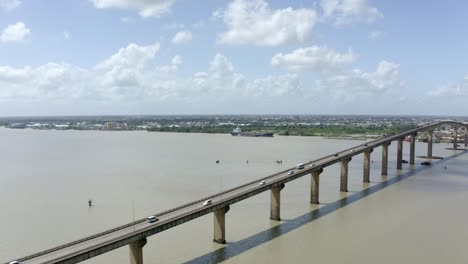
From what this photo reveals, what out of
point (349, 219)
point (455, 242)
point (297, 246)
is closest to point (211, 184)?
point (349, 219)

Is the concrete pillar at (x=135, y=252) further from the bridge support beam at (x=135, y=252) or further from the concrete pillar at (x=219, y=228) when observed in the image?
the concrete pillar at (x=219, y=228)

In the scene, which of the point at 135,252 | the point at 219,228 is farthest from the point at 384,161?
the point at 135,252

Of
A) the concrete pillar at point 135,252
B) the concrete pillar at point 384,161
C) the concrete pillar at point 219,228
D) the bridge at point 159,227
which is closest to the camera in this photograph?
the bridge at point 159,227

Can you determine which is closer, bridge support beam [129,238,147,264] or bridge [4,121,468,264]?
bridge [4,121,468,264]

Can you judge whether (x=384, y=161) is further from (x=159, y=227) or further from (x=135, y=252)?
(x=135, y=252)

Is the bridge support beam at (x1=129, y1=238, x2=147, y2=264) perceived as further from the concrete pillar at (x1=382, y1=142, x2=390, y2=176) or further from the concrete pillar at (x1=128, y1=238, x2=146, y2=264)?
the concrete pillar at (x1=382, y1=142, x2=390, y2=176)

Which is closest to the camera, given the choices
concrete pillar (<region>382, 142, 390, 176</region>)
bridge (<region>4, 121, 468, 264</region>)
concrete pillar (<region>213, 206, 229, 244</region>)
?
bridge (<region>4, 121, 468, 264</region>)

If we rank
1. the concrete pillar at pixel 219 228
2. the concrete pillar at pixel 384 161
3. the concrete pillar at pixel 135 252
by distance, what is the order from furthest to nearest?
the concrete pillar at pixel 384 161 < the concrete pillar at pixel 219 228 < the concrete pillar at pixel 135 252

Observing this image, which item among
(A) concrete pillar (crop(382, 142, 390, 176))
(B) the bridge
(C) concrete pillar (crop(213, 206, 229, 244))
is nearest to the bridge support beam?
(B) the bridge

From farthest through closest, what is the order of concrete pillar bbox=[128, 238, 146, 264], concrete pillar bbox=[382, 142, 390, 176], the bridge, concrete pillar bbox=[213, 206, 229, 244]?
concrete pillar bbox=[382, 142, 390, 176] < concrete pillar bbox=[213, 206, 229, 244] < concrete pillar bbox=[128, 238, 146, 264] < the bridge

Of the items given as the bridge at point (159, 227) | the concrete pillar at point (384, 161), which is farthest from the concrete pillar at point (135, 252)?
the concrete pillar at point (384, 161)

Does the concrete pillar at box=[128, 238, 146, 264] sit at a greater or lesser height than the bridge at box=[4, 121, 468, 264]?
lesser
